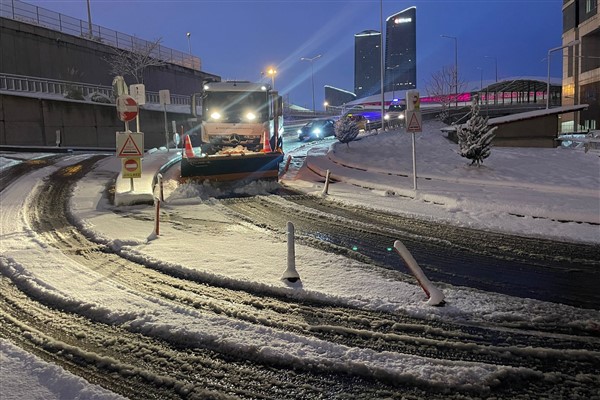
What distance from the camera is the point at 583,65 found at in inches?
2494

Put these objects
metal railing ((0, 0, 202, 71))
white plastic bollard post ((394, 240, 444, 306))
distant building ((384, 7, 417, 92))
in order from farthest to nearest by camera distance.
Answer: distant building ((384, 7, 417, 92)), metal railing ((0, 0, 202, 71)), white plastic bollard post ((394, 240, 444, 306))

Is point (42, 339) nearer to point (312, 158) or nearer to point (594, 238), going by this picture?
point (594, 238)

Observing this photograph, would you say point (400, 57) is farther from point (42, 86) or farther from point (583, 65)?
point (42, 86)

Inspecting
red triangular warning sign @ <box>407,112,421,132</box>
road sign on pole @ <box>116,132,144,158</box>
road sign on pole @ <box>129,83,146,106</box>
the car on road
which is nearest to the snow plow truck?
road sign on pole @ <box>129,83,146,106</box>

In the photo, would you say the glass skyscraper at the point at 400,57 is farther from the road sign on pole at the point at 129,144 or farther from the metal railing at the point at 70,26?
the road sign on pole at the point at 129,144

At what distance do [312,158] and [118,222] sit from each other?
16760mm

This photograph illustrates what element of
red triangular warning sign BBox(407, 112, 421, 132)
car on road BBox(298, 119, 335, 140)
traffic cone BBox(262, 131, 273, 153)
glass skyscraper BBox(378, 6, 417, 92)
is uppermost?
glass skyscraper BBox(378, 6, 417, 92)

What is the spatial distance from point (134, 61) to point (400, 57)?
160 meters

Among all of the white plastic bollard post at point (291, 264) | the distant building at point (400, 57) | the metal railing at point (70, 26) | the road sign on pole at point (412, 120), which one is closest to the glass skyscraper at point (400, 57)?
the distant building at point (400, 57)

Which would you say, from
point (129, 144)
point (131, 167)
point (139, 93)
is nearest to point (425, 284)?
point (129, 144)

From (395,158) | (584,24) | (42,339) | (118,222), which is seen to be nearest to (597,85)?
(584,24)

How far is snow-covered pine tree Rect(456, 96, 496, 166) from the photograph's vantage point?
69.1 feet

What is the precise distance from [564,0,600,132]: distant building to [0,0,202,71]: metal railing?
4486 cm

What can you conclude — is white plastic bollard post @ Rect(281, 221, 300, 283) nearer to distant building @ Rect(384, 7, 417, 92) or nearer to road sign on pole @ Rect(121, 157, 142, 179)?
road sign on pole @ Rect(121, 157, 142, 179)
